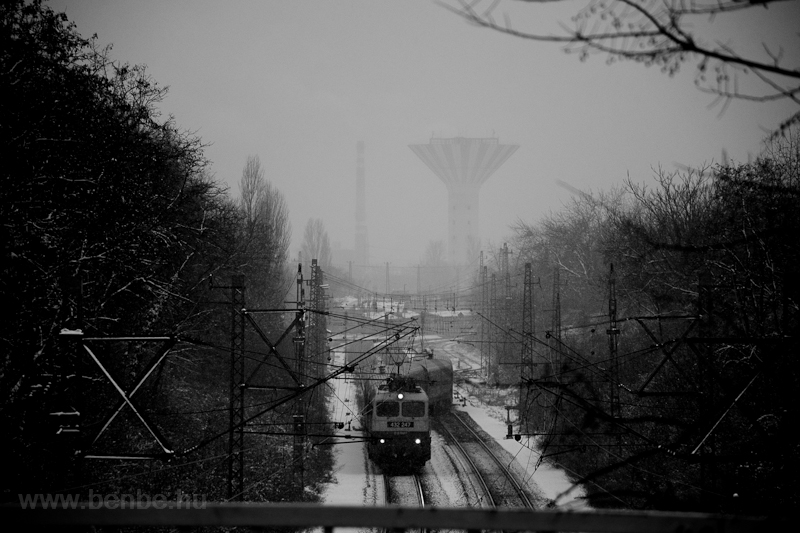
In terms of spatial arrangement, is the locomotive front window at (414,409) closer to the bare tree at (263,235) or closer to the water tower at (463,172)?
the bare tree at (263,235)

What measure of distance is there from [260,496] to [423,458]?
236 inches

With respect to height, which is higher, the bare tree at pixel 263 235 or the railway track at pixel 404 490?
the bare tree at pixel 263 235

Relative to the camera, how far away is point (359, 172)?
170875 mm

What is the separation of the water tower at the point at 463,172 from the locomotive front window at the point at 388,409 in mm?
106803

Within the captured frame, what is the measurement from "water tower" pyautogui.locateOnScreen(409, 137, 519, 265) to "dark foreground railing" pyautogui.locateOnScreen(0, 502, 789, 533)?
402ft

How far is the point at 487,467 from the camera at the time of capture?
65.6ft

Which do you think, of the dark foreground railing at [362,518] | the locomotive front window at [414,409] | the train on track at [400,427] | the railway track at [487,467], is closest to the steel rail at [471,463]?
the railway track at [487,467]

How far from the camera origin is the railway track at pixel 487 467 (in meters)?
16.6

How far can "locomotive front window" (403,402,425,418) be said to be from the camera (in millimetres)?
19047

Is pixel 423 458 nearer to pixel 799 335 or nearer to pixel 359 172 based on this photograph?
pixel 799 335

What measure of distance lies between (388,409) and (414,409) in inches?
36.3

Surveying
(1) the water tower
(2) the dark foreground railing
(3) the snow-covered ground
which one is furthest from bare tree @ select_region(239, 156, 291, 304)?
(1) the water tower

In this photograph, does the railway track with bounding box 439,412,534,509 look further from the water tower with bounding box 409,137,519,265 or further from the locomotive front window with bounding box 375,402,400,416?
the water tower with bounding box 409,137,519,265

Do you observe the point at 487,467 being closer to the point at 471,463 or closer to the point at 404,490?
the point at 471,463
